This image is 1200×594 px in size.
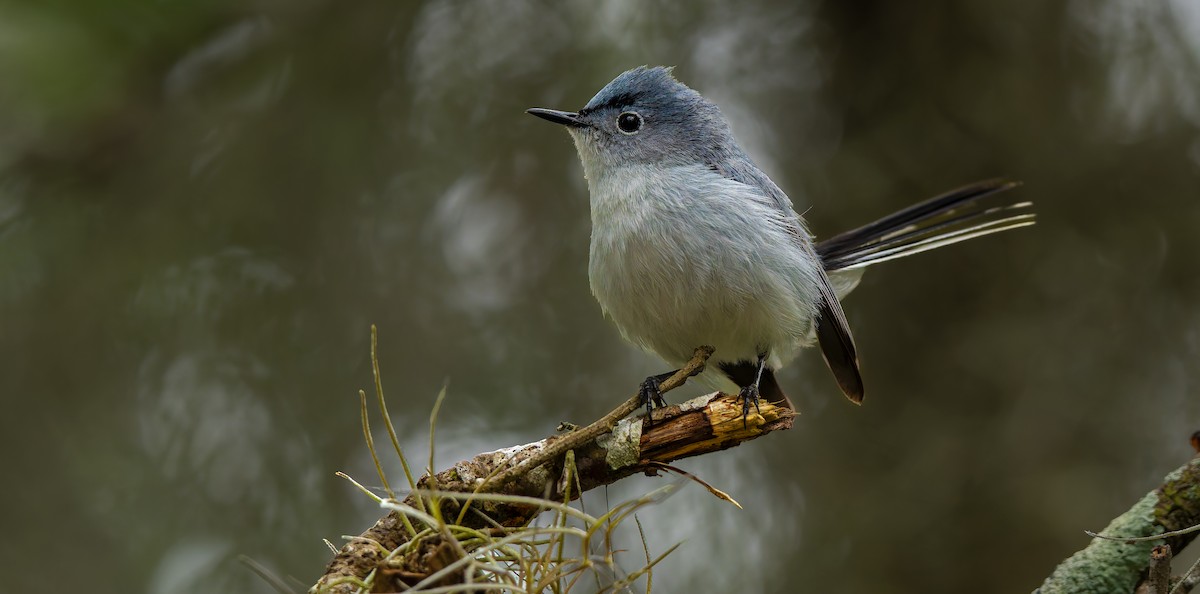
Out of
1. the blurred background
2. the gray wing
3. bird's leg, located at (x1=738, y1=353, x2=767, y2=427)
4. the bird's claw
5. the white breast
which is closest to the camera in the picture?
bird's leg, located at (x1=738, y1=353, x2=767, y2=427)

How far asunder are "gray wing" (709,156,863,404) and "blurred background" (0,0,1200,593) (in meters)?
0.49

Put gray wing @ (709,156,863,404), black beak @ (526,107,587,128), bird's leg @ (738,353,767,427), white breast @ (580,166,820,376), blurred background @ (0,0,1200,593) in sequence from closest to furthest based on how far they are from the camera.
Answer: bird's leg @ (738,353,767,427), white breast @ (580,166,820,376), gray wing @ (709,156,863,404), black beak @ (526,107,587,128), blurred background @ (0,0,1200,593)

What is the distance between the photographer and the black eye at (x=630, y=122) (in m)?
3.77

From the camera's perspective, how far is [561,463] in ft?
6.67

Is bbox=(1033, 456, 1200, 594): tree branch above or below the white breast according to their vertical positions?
below

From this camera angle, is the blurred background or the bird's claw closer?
the bird's claw

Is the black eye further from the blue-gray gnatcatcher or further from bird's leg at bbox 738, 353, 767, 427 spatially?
bird's leg at bbox 738, 353, 767, 427

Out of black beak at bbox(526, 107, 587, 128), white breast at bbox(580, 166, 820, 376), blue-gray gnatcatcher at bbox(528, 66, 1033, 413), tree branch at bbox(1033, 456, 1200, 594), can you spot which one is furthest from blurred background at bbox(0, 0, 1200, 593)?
tree branch at bbox(1033, 456, 1200, 594)

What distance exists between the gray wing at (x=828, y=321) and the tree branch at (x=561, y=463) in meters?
1.44

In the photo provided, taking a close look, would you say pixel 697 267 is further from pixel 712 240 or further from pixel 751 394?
pixel 751 394

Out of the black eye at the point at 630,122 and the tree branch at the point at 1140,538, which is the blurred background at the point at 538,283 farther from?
the tree branch at the point at 1140,538

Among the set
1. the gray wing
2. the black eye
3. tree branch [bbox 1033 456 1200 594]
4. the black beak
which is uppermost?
the black beak

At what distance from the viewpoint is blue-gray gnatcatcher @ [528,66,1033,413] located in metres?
3.20

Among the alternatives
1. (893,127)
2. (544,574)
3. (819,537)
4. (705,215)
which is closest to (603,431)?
(544,574)
